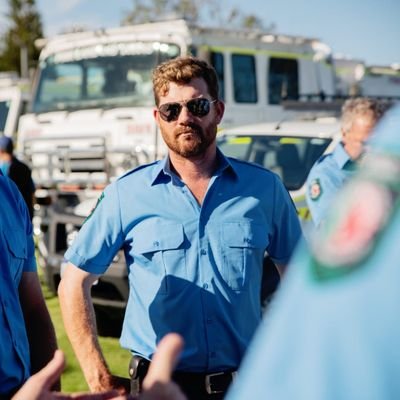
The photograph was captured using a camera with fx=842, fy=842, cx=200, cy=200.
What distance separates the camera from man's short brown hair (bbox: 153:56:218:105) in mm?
3064

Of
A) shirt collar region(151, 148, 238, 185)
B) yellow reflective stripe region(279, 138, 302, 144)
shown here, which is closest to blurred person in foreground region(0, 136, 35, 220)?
yellow reflective stripe region(279, 138, 302, 144)

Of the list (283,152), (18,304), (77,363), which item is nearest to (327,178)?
(283,152)

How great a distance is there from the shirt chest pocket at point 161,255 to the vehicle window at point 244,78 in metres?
7.14

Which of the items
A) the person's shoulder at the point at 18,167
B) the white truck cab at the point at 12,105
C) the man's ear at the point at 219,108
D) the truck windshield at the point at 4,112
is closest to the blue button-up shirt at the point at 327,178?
the man's ear at the point at 219,108

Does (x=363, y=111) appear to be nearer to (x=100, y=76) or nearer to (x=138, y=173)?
(x=138, y=173)

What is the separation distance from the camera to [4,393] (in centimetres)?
234

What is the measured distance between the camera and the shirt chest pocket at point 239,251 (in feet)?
9.45

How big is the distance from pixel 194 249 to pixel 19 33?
50.8 m

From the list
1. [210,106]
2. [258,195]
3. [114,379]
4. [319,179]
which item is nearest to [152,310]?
[114,379]

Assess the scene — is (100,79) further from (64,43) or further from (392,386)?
(392,386)

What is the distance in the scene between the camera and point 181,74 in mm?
3078

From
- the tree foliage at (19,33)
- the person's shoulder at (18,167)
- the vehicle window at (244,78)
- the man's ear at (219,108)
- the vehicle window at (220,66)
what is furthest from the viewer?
the tree foliage at (19,33)

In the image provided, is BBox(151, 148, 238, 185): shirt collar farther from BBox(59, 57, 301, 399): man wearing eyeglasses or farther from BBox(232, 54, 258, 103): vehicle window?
BBox(232, 54, 258, 103): vehicle window

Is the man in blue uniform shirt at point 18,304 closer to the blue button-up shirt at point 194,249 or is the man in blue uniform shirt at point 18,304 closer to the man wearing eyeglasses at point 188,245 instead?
the man wearing eyeglasses at point 188,245
